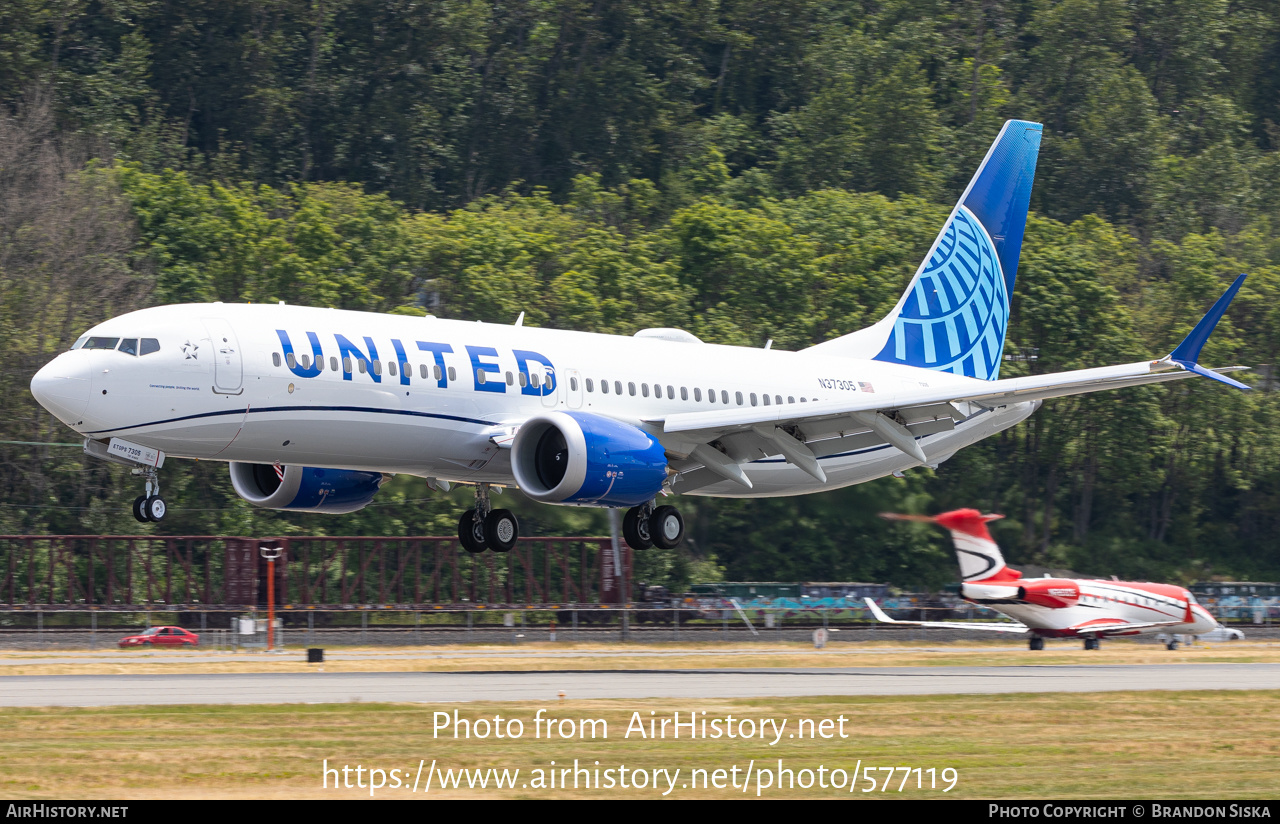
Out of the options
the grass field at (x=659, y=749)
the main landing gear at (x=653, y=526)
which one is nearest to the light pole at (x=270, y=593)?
the main landing gear at (x=653, y=526)

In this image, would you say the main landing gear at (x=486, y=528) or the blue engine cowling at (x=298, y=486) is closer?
the blue engine cowling at (x=298, y=486)

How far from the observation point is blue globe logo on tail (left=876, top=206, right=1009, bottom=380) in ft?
155

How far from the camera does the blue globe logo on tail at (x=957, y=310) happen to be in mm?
47156

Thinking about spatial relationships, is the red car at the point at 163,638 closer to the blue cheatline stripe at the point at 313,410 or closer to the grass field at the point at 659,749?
the blue cheatline stripe at the point at 313,410

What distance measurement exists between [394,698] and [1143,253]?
7506 centimetres

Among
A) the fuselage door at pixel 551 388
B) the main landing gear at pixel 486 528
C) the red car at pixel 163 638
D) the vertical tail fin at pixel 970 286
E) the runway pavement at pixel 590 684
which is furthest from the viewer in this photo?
the red car at pixel 163 638

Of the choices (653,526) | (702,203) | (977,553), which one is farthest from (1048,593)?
(702,203)

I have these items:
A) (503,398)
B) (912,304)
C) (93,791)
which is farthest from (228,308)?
(912,304)

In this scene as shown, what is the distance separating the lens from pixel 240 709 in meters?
30.9
